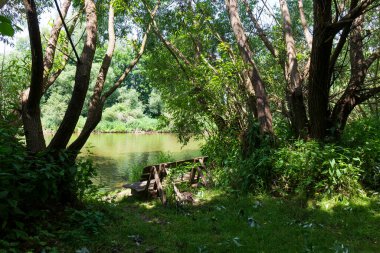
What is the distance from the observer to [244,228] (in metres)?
4.95

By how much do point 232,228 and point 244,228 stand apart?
0.57 ft

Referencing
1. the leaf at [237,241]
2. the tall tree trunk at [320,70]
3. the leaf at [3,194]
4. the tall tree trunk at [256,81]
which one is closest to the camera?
the leaf at [3,194]

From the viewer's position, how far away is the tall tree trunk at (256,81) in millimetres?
7950

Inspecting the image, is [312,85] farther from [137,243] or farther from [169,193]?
[137,243]

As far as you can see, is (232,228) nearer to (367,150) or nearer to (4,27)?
(367,150)

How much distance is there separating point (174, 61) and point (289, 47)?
399cm

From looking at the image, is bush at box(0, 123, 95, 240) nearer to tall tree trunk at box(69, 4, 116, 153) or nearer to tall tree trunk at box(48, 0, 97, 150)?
tall tree trunk at box(48, 0, 97, 150)

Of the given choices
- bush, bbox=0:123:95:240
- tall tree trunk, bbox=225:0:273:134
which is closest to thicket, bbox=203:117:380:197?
tall tree trunk, bbox=225:0:273:134

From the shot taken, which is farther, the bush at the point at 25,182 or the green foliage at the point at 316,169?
the green foliage at the point at 316,169

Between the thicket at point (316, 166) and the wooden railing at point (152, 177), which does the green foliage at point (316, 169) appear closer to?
the thicket at point (316, 166)

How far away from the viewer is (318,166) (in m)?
6.27

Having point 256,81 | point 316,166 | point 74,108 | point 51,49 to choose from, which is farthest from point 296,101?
point 51,49

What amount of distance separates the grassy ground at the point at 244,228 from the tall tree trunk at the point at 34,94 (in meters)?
1.27

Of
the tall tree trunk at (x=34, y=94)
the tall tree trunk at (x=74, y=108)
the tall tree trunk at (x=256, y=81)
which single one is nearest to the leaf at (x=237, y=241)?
the tall tree trunk at (x=74, y=108)
